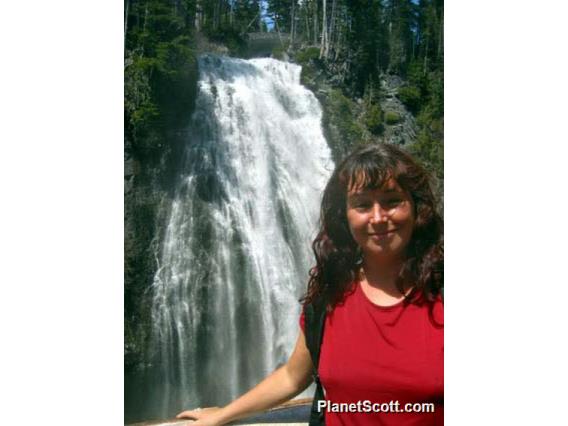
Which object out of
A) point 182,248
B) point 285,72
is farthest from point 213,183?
point 285,72

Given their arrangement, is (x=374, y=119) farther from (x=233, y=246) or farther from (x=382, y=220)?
(x=233, y=246)

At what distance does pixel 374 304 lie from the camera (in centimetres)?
404

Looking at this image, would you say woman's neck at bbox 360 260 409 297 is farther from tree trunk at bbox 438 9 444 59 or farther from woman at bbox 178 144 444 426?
tree trunk at bbox 438 9 444 59

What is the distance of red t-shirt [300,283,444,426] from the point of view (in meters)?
3.98

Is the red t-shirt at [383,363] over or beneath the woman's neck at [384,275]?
beneath

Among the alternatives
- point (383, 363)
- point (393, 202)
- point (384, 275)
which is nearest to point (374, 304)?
point (384, 275)

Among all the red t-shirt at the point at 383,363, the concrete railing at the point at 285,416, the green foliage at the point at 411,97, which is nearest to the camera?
→ the red t-shirt at the point at 383,363

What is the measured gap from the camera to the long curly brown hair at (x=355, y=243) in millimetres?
4059

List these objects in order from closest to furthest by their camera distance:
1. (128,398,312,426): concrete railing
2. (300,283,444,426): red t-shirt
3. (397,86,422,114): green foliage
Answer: (300,283,444,426): red t-shirt < (128,398,312,426): concrete railing < (397,86,422,114): green foliage

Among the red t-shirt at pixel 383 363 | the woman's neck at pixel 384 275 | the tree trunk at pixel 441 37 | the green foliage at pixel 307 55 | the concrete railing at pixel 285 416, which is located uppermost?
the tree trunk at pixel 441 37

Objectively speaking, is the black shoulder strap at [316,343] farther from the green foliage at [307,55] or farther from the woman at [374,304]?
the green foliage at [307,55]

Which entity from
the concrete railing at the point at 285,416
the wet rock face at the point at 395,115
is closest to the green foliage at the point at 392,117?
the wet rock face at the point at 395,115

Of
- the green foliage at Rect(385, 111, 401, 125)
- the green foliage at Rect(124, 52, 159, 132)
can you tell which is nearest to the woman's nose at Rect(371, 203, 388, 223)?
the green foliage at Rect(385, 111, 401, 125)
